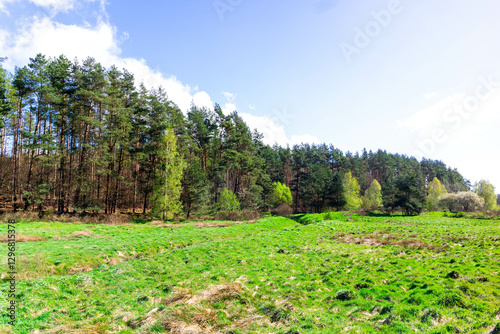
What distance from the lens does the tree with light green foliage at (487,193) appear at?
66500mm

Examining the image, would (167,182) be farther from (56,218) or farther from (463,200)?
(463,200)

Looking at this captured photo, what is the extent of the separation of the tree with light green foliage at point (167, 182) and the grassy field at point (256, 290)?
1796cm

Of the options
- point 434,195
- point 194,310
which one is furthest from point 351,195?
point 194,310

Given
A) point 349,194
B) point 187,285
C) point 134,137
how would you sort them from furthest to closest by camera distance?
point 349,194 → point 134,137 → point 187,285

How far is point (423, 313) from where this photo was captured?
5.80 meters

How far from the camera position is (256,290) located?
795cm

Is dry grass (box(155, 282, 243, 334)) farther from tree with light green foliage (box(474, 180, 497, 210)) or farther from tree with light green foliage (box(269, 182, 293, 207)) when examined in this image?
tree with light green foliage (box(474, 180, 497, 210))

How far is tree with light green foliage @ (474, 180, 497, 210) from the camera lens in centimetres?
6650

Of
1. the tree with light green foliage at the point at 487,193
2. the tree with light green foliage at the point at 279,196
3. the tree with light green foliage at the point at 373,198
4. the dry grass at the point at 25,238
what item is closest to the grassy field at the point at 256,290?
the dry grass at the point at 25,238

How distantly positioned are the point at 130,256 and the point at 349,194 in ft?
210

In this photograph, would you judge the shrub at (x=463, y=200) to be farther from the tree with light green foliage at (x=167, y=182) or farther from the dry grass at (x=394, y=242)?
the tree with light green foliage at (x=167, y=182)

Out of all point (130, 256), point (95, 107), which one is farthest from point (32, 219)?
point (130, 256)

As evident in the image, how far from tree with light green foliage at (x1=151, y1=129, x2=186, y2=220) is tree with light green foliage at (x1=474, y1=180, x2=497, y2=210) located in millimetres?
86468

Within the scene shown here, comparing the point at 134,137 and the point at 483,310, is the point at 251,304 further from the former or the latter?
the point at 134,137
